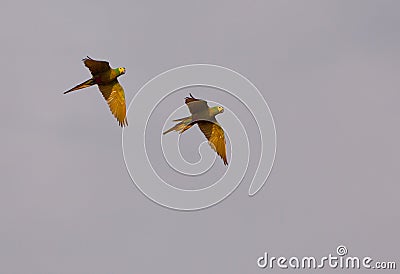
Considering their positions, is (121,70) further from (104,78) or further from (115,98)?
(115,98)

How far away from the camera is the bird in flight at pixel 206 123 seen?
100 ft

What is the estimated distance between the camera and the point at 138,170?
2888 cm

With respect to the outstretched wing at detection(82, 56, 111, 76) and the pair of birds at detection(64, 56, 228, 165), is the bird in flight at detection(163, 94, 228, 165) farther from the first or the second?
the outstretched wing at detection(82, 56, 111, 76)

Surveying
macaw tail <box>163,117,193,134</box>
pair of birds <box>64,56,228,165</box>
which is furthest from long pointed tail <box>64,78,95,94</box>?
macaw tail <box>163,117,193,134</box>

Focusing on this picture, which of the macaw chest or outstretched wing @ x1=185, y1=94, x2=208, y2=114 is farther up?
the macaw chest

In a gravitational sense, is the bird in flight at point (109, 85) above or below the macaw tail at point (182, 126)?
above

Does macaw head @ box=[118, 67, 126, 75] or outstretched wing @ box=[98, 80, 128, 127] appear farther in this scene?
macaw head @ box=[118, 67, 126, 75]

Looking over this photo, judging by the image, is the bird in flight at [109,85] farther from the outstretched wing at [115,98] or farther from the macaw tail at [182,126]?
the macaw tail at [182,126]

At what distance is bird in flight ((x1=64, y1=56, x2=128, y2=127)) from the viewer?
30.2m

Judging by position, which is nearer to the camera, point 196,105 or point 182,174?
point 182,174

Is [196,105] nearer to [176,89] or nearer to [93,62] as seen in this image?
[176,89]

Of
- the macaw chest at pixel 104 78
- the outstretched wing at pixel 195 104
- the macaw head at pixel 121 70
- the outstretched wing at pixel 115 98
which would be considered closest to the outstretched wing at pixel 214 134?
the outstretched wing at pixel 195 104

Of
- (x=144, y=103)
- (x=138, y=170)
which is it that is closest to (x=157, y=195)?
(x=138, y=170)

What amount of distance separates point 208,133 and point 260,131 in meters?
2.87
